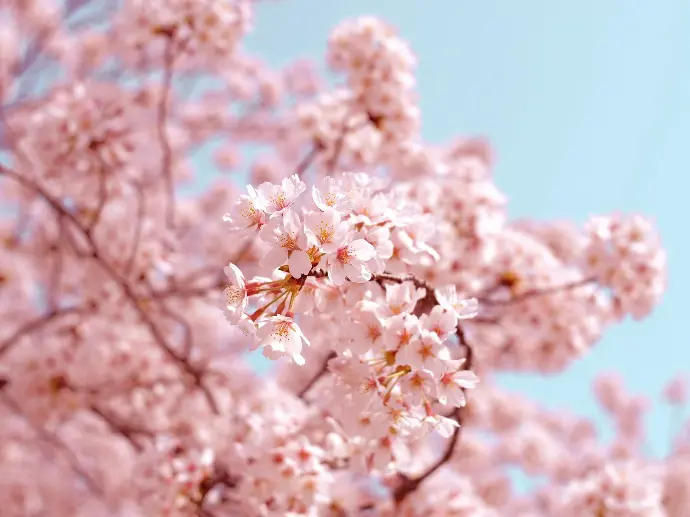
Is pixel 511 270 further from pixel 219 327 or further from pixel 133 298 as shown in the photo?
pixel 219 327

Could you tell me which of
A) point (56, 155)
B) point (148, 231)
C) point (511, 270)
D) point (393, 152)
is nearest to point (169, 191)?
point (148, 231)

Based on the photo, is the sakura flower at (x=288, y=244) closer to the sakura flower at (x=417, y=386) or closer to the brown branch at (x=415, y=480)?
the sakura flower at (x=417, y=386)

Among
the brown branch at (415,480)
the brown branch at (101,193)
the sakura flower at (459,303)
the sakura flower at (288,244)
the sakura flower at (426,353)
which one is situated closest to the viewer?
the sakura flower at (288,244)

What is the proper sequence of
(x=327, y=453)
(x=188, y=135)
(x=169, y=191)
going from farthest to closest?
1. (x=188, y=135)
2. (x=169, y=191)
3. (x=327, y=453)

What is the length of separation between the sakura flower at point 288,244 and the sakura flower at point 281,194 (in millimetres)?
65

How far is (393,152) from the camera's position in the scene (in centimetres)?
454

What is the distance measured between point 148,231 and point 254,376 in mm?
1900

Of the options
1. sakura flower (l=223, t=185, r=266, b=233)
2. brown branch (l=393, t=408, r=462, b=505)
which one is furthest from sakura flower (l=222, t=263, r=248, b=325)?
brown branch (l=393, t=408, r=462, b=505)

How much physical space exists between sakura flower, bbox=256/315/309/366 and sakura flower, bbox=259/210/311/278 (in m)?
0.14

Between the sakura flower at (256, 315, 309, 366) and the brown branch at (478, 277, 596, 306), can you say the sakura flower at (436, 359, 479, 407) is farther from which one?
the brown branch at (478, 277, 596, 306)

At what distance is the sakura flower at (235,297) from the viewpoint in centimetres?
174

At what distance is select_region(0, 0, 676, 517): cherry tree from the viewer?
1.93m

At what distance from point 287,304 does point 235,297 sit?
163 millimetres

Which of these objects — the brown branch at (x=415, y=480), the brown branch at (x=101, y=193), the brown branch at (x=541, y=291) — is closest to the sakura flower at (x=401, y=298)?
the brown branch at (x=415, y=480)
